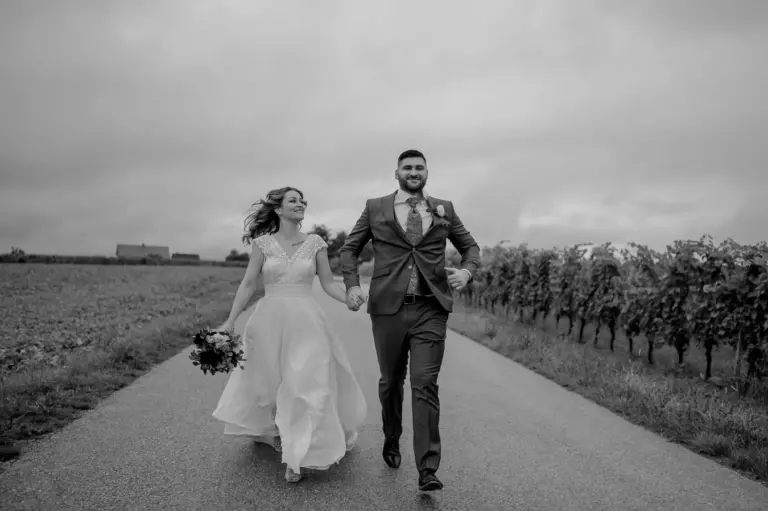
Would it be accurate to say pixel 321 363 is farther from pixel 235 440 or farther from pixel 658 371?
pixel 658 371

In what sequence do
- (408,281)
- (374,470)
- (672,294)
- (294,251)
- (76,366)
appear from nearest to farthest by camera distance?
1. (408,281)
2. (374,470)
3. (294,251)
4. (76,366)
5. (672,294)

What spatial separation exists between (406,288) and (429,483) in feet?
4.43

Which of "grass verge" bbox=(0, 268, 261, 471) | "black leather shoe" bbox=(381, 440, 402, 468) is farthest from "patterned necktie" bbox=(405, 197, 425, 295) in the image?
"grass verge" bbox=(0, 268, 261, 471)

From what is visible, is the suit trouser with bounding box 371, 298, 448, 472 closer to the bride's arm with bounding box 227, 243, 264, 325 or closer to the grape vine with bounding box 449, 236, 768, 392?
the bride's arm with bounding box 227, 243, 264, 325

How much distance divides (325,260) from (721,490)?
140 inches

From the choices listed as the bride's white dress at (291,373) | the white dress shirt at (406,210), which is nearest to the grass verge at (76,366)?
the bride's white dress at (291,373)

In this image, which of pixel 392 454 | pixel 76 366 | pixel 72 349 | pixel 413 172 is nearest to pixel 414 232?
pixel 413 172

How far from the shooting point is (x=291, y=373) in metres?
4.48

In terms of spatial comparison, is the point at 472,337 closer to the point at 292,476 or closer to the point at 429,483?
the point at 292,476

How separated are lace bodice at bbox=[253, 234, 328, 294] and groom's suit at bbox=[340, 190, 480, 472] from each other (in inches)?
18.6

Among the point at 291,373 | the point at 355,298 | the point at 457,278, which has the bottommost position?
the point at 291,373

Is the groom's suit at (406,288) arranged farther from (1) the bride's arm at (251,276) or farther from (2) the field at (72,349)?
(2) the field at (72,349)

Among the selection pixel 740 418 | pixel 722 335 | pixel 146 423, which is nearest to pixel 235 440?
pixel 146 423

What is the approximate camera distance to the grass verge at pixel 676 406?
17.0 ft
